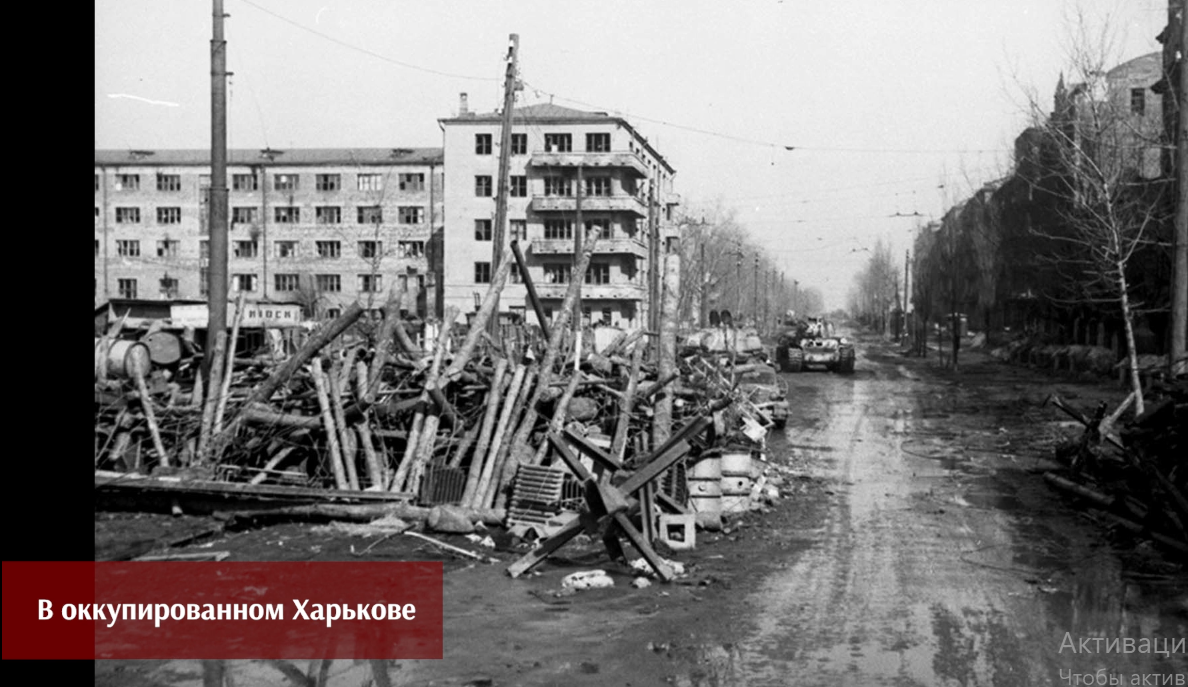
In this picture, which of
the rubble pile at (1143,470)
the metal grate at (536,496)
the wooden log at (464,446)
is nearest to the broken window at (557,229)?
the rubble pile at (1143,470)

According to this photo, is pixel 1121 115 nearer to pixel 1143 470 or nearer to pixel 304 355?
pixel 1143 470

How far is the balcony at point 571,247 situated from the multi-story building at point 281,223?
30.8 ft

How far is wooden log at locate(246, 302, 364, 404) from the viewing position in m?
13.6

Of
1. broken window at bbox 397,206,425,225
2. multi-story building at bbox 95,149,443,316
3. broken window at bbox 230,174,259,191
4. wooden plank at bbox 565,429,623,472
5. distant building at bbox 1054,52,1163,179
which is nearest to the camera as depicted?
wooden plank at bbox 565,429,623,472

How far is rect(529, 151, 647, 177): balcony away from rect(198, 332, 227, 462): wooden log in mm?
54166

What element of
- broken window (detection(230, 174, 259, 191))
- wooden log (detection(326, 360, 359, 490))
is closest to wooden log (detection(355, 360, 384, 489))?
wooden log (detection(326, 360, 359, 490))

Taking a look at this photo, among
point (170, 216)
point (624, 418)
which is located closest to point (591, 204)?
point (170, 216)

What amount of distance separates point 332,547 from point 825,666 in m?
5.61

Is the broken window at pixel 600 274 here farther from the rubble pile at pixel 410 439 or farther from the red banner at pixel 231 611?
the red banner at pixel 231 611

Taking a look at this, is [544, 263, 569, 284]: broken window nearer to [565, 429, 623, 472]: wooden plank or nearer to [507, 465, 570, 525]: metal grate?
[507, 465, 570, 525]: metal grate

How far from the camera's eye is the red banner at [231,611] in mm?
5539

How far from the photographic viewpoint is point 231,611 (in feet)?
27.2

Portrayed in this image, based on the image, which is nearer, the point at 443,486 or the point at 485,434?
the point at 443,486

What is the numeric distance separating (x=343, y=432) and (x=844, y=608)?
6.89 meters
